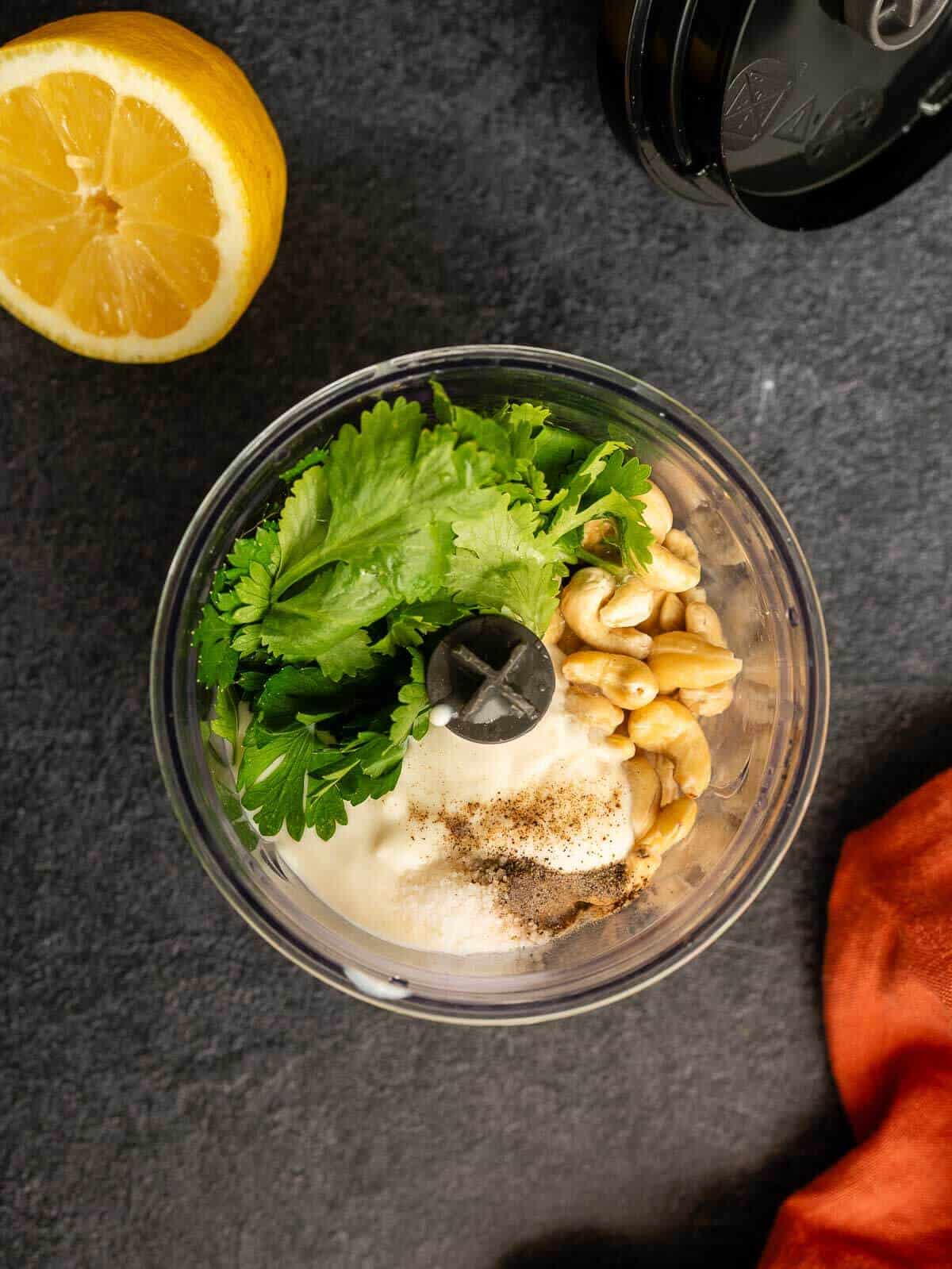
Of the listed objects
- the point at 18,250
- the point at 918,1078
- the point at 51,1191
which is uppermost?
the point at 18,250

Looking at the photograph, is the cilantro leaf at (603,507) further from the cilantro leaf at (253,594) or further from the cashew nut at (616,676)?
the cilantro leaf at (253,594)

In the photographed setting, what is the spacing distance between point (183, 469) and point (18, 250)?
0.19 metres

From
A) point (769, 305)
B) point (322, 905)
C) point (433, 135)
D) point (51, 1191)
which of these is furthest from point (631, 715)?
point (51, 1191)

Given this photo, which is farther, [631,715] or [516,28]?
[516,28]

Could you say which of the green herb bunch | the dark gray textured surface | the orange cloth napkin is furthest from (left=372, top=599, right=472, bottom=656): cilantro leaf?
the orange cloth napkin

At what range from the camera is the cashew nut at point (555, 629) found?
693mm

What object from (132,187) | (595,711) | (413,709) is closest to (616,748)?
(595,711)

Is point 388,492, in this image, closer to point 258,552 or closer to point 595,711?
point 258,552

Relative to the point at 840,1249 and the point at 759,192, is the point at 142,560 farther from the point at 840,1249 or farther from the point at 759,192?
the point at 840,1249

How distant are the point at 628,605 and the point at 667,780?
12 cm

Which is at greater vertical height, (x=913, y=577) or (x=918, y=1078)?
(x=913, y=577)

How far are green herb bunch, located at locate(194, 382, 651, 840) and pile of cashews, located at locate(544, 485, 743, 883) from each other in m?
0.02

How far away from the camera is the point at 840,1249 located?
870 millimetres

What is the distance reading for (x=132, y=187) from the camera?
0.73 metres
